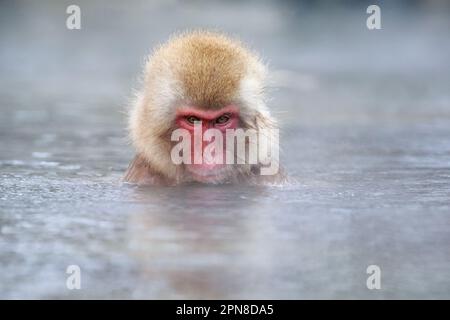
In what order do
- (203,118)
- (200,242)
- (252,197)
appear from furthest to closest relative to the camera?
(203,118), (252,197), (200,242)

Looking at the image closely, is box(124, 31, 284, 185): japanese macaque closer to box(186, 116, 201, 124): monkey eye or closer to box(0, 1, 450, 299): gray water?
box(186, 116, 201, 124): monkey eye

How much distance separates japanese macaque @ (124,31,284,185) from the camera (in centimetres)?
564

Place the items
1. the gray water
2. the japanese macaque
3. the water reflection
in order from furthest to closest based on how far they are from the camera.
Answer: the japanese macaque → the gray water → the water reflection

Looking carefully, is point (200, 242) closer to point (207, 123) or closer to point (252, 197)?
point (252, 197)

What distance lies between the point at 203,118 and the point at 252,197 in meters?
0.57

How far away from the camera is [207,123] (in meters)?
5.66

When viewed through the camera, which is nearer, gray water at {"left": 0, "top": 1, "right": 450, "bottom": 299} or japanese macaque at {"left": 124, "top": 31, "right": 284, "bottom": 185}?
gray water at {"left": 0, "top": 1, "right": 450, "bottom": 299}

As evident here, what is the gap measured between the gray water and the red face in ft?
0.33

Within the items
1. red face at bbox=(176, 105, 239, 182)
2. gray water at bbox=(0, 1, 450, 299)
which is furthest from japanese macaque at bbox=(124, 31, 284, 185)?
gray water at bbox=(0, 1, 450, 299)

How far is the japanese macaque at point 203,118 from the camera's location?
5.64 metres

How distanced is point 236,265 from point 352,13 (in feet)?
49.9

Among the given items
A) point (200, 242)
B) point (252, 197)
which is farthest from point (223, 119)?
point (200, 242)

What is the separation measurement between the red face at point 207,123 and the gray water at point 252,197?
0.33 ft

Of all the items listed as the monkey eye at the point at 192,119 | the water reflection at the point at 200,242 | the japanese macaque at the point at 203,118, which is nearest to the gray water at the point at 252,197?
the water reflection at the point at 200,242
